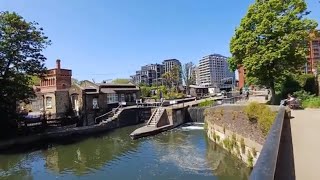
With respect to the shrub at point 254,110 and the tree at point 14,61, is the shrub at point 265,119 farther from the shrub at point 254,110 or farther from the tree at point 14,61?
the tree at point 14,61

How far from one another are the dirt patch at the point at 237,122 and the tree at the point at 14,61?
1910cm

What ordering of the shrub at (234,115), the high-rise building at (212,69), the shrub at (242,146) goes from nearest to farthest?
the shrub at (242,146) < the shrub at (234,115) < the high-rise building at (212,69)

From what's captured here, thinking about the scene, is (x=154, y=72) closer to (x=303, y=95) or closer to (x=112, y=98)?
(x=112, y=98)

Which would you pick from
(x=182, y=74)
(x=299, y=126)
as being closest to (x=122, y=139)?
(x=299, y=126)

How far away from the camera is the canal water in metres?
18.3

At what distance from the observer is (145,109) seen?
152 feet

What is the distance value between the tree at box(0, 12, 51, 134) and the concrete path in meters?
26.7

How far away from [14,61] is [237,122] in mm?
23222

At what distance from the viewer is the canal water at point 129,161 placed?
18328 mm

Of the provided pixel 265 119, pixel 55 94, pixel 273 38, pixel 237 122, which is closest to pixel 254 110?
pixel 265 119

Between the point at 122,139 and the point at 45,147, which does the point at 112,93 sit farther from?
the point at 45,147

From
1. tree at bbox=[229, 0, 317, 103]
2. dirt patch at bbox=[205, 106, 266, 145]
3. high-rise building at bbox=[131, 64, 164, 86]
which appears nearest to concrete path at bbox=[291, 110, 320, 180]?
dirt patch at bbox=[205, 106, 266, 145]

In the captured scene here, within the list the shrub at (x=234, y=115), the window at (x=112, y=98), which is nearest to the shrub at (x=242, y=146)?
the shrub at (x=234, y=115)

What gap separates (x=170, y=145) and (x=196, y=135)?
504 centimetres
